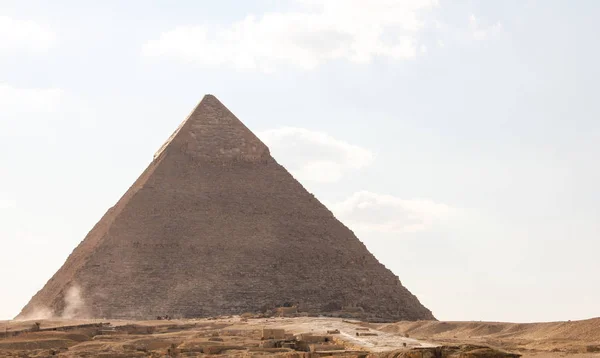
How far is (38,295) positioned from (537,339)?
40.4 meters

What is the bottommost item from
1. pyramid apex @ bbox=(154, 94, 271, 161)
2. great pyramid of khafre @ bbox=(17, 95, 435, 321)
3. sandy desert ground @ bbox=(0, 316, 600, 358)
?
sandy desert ground @ bbox=(0, 316, 600, 358)

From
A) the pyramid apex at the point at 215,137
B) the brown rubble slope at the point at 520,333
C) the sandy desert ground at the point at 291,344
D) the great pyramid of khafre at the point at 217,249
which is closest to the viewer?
the sandy desert ground at the point at 291,344

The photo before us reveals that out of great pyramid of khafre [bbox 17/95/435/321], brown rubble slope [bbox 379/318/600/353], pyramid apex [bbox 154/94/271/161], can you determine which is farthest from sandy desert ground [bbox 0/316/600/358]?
pyramid apex [bbox 154/94/271/161]

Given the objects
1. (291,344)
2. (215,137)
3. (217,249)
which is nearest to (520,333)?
(291,344)

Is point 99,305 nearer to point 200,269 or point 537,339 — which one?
point 200,269

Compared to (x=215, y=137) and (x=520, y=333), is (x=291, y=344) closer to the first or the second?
(x=520, y=333)

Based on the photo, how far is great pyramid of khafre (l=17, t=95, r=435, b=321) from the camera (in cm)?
6069

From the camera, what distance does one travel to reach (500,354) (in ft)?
51.7

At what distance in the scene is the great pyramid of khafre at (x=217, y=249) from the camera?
60688 millimetres

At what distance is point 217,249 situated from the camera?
64812mm

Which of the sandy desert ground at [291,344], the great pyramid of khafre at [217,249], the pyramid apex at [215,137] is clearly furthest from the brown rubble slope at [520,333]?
the pyramid apex at [215,137]

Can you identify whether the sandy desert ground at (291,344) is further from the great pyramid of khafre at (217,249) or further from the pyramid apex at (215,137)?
the pyramid apex at (215,137)

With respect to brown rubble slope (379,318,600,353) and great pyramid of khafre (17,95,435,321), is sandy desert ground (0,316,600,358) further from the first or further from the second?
great pyramid of khafre (17,95,435,321)

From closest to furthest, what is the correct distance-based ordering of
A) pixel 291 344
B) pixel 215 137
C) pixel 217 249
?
pixel 291 344 → pixel 217 249 → pixel 215 137
